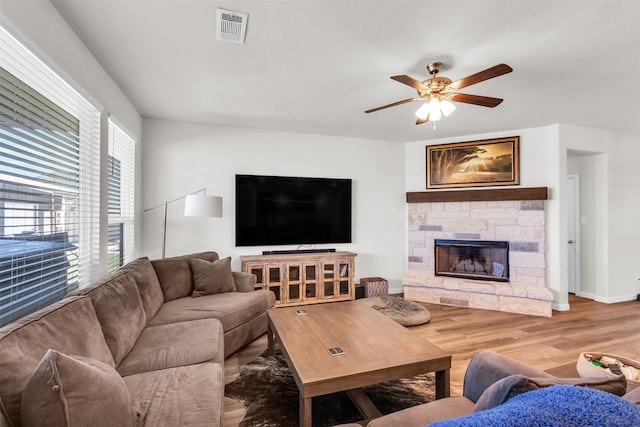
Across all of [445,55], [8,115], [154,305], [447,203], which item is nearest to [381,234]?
[447,203]

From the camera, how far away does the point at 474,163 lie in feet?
14.2

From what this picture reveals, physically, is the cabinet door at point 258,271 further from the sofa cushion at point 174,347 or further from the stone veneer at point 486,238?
the stone veneer at point 486,238

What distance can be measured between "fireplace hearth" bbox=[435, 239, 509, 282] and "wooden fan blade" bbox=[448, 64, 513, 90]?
2781mm

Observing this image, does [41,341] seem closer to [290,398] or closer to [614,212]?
[290,398]

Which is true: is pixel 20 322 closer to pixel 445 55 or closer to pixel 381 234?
pixel 445 55

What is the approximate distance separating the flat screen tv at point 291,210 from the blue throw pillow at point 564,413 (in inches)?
142

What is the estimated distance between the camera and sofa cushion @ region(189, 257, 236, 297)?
297 cm

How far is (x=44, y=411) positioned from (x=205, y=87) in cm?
264

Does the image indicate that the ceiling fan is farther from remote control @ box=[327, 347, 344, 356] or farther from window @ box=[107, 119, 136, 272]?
window @ box=[107, 119, 136, 272]

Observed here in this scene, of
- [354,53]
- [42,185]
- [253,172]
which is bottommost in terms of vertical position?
[42,185]

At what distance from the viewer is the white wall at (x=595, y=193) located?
12.8 feet

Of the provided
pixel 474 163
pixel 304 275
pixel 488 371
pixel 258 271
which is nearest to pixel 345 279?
pixel 304 275

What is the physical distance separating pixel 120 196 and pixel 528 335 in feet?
14.7

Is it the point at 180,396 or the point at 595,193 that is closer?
the point at 180,396
